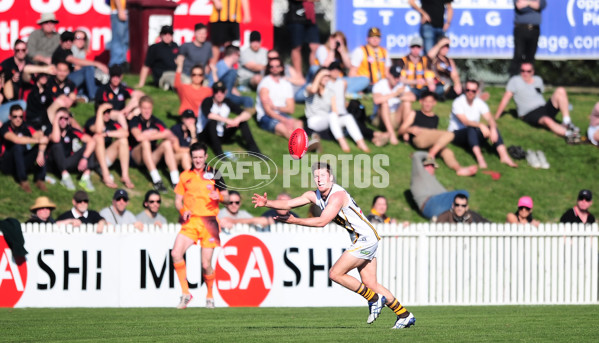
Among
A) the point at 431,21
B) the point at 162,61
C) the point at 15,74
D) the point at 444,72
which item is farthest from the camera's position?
the point at 444,72

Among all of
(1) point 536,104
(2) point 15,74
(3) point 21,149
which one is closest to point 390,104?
(1) point 536,104

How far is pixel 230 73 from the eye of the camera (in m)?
20.9

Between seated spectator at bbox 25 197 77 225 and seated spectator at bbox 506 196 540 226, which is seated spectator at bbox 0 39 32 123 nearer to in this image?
seated spectator at bbox 25 197 77 225

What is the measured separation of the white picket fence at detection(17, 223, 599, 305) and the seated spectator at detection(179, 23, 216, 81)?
6431mm

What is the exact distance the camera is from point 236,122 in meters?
19.7

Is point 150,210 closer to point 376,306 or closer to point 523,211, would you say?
point 523,211

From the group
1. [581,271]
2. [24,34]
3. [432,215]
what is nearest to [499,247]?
[581,271]

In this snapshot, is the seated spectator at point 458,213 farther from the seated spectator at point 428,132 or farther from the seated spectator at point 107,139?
the seated spectator at point 107,139

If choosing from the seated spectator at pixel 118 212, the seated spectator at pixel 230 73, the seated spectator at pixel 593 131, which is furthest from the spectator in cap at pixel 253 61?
→ the seated spectator at pixel 593 131

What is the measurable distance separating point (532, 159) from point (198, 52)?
23.5 feet

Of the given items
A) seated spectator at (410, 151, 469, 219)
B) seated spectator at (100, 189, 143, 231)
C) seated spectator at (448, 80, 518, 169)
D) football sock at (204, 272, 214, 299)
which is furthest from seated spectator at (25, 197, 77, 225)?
seated spectator at (448, 80, 518, 169)

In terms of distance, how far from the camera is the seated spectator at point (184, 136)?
61.4 ft

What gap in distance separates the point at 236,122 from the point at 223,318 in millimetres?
7018

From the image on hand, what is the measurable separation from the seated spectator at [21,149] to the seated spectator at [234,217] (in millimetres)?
3332
